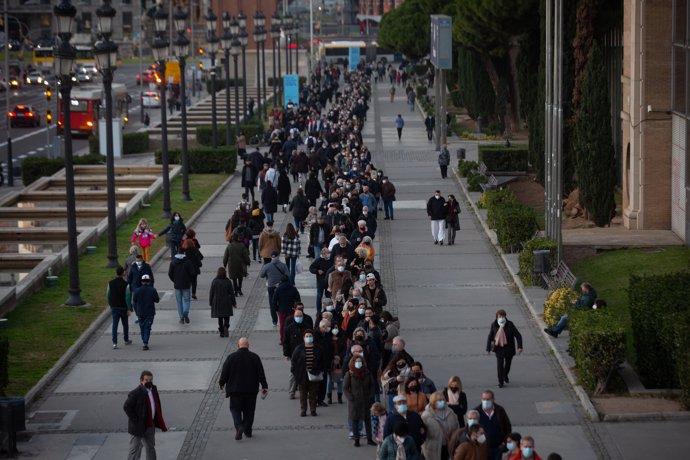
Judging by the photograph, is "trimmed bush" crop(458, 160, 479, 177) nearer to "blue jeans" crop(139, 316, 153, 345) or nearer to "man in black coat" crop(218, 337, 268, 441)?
"blue jeans" crop(139, 316, 153, 345)

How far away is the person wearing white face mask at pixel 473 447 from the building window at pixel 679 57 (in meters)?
21.5

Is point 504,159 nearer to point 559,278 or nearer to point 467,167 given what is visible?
point 467,167

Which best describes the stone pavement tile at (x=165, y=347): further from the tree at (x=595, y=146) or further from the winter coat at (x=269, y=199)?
the tree at (x=595, y=146)

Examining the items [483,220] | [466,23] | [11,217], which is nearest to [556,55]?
[483,220]

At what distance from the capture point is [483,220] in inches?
1635

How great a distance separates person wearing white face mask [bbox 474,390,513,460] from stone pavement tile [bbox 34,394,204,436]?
5.17m

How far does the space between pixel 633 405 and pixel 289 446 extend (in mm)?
4835

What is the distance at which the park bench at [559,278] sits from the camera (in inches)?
1118

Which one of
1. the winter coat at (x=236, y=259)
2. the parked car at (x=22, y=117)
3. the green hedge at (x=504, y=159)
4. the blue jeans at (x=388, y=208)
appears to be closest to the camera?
the winter coat at (x=236, y=259)

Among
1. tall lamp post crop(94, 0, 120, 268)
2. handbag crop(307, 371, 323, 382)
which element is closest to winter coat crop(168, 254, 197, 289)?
tall lamp post crop(94, 0, 120, 268)

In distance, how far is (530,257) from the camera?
31.2 m

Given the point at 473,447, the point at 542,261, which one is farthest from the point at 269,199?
the point at 473,447

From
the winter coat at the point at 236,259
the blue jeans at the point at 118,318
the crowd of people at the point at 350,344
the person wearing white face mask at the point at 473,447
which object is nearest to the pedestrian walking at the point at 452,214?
the crowd of people at the point at 350,344

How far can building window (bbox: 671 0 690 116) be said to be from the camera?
36.7 metres
